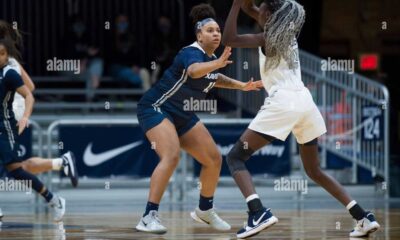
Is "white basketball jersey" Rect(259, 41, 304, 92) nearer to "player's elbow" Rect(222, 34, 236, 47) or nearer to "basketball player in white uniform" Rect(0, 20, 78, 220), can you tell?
"player's elbow" Rect(222, 34, 236, 47)

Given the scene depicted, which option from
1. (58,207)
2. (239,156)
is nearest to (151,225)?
(239,156)

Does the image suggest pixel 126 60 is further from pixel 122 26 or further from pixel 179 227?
pixel 179 227

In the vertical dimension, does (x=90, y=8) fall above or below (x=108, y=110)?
above

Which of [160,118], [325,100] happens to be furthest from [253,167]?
[160,118]

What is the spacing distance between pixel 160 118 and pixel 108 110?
936 centimetres

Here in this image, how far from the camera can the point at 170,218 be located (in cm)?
1273

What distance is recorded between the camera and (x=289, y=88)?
31.6 ft

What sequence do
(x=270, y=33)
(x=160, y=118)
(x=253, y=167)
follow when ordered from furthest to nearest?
(x=253, y=167) < (x=160, y=118) < (x=270, y=33)

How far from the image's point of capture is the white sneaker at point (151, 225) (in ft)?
33.3

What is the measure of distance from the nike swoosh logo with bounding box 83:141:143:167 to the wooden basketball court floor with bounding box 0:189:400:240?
0.49m

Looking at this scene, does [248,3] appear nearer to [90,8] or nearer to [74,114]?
[74,114]

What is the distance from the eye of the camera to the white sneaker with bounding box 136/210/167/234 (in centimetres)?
1015

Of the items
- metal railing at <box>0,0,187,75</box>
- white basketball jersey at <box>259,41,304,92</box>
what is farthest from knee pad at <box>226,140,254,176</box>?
metal railing at <box>0,0,187,75</box>

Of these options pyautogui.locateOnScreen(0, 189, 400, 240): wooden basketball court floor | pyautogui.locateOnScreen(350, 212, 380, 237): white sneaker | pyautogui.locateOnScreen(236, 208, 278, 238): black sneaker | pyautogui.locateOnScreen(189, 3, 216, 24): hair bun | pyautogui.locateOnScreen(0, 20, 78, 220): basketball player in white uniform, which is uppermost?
pyautogui.locateOnScreen(189, 3, 216, 24): hair bun
